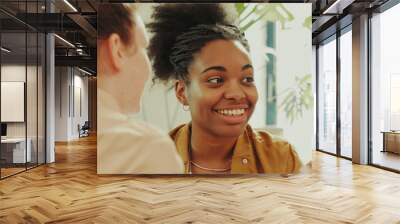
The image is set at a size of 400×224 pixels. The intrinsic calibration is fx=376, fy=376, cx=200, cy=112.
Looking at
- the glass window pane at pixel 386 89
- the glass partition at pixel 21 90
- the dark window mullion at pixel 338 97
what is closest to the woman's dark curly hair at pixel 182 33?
the glass partition at pixel 21 90

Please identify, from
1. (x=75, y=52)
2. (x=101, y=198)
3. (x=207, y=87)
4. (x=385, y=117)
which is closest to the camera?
(x=101, y=198)

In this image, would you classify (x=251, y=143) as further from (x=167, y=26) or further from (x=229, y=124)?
(x=167, y=26)

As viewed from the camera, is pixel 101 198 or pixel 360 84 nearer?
→ pixel 101 198

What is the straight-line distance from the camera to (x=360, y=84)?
8.38 m

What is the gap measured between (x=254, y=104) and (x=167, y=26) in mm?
2052

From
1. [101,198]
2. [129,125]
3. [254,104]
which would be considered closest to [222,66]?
[254,104]

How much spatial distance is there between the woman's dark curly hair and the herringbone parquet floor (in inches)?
77.9

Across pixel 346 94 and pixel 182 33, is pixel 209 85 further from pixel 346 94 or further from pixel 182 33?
pixel 346 94

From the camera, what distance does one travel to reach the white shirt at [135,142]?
21.5 feet

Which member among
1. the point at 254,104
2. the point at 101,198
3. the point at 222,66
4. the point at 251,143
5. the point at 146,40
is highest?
the point at 146,40

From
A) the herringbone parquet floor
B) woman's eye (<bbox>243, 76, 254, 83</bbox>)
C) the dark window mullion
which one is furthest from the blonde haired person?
the dark window mullion

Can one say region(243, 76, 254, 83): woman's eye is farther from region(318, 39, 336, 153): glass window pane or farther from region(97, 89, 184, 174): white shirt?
region(318, 39, 336, 153): glass window pane

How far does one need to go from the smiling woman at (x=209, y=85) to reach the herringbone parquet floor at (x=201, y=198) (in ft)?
1.28

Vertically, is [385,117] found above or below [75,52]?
below
